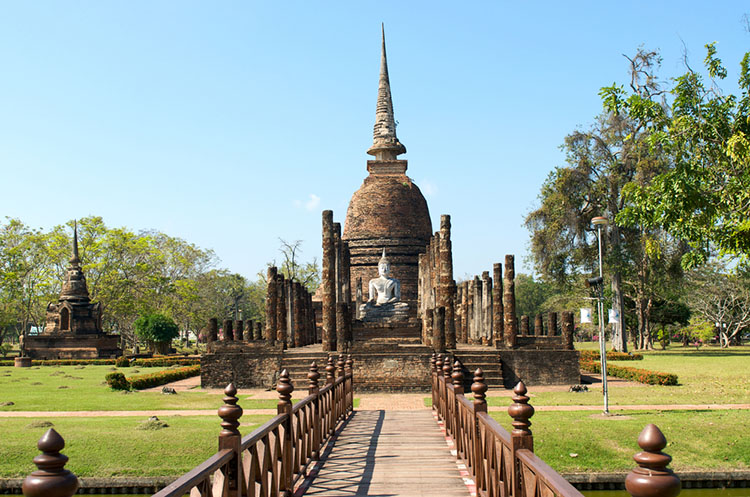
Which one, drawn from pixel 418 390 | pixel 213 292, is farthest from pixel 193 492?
pixel 213 292

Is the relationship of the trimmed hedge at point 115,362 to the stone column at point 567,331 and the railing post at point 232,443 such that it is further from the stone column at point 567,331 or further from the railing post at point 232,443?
the railing post at point 232,443

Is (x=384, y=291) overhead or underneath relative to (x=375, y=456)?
overhead

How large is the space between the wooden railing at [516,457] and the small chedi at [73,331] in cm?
3283

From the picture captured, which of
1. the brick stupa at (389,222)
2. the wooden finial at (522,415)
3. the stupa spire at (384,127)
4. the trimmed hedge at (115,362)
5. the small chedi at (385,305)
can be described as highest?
the stupa spire at (384,127)

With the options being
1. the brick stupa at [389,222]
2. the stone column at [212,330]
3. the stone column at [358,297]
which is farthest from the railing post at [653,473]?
the brick stupa at [389,222]

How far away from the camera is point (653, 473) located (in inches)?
104

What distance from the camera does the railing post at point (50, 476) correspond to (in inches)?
108

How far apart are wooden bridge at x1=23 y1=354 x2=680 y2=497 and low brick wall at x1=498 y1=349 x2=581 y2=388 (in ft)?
23.9

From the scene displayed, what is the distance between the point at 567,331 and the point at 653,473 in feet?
62.6

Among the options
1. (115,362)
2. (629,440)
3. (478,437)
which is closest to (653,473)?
(478,437)

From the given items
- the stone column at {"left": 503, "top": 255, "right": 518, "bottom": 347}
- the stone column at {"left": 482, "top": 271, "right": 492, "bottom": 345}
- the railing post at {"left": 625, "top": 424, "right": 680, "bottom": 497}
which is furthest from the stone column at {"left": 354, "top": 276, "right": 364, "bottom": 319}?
the railing post at {"left": 625, "top": 424, "right": 680, "bottom": 497}

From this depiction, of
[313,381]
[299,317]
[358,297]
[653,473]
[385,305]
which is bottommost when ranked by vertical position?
Answer: [313,381]

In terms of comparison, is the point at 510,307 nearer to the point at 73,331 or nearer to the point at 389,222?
the point at 389,222

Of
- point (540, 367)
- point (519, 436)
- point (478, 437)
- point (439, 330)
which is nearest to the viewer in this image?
point (519, 436)
